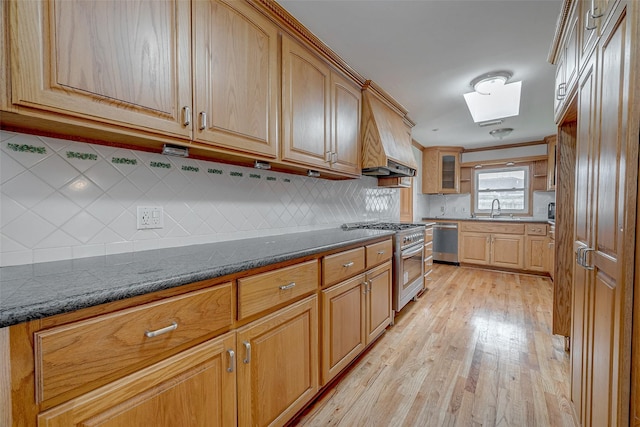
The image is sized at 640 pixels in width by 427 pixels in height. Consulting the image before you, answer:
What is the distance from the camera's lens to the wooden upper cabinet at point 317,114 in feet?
5.55

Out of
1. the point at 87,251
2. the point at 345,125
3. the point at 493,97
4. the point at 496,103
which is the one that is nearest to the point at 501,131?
the point at 496,103

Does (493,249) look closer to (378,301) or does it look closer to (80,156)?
(378,301)

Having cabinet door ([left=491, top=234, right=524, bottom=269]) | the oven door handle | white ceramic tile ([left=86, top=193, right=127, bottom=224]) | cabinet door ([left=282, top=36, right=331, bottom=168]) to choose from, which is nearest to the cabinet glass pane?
cabinet door ([left=491, top=234, right=524, bottom=269])

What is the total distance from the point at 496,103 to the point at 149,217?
141 inches

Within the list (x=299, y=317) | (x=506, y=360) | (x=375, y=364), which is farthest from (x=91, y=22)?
(x=506, y=360)

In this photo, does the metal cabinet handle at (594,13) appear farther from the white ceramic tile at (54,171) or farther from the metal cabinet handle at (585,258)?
the white ceramic tile at (54,171)

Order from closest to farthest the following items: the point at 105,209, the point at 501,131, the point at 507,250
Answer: the point at 105,209 → the point at 501,131 → the point at 507,250

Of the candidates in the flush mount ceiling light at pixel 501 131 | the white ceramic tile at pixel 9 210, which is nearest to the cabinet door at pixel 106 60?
the white ceramic tile at pixel 9 210

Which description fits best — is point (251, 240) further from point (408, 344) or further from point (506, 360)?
point (506, 360)

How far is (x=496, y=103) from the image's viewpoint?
3088 mm

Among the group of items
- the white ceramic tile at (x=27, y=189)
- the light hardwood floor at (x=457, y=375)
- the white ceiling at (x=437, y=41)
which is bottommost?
the light hardwood floor at (x=457, y=375)

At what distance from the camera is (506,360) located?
1991 millimetres

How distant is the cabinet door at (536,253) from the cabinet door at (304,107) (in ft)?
13.8

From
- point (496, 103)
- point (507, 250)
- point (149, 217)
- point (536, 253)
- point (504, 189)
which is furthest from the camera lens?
point (504, 189)
